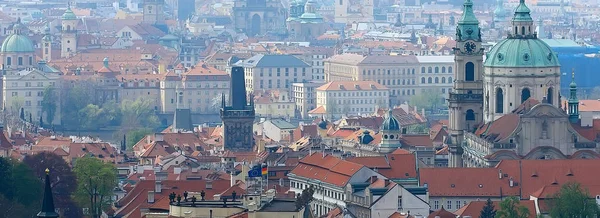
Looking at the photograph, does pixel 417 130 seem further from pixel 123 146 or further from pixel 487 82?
pixel 487 82

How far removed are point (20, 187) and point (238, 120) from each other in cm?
3689

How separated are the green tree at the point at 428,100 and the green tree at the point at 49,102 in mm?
20449

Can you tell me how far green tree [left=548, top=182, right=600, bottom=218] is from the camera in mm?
77500

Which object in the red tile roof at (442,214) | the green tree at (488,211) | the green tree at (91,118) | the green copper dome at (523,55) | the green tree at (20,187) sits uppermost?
the green copper dome at (523,55)

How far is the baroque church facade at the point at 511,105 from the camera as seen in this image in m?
93.6

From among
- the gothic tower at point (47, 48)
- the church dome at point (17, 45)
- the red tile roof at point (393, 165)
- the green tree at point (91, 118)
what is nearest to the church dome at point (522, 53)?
the red tile roof at point (393, 165)

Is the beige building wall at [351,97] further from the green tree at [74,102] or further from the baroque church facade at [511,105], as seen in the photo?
the baroque church facade at [511,105]

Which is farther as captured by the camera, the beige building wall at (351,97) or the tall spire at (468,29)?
the beige building wall at (351,97)

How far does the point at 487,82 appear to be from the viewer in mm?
101312

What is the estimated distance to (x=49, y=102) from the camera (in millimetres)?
161375

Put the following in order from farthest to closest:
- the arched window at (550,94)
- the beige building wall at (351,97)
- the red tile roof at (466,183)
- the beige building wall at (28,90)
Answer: the beige building wall at (351,97) → the beige building wall at (28,90) → the arched window at (550,94) → the red tile roof at (466,183)

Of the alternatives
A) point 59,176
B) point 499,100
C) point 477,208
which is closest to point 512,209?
point 477,208

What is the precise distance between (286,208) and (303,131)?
59.8 meters

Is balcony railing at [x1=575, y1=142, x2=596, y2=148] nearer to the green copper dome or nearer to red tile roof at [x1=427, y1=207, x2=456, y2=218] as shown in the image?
the green copper dome
